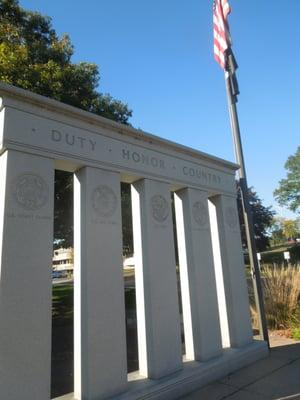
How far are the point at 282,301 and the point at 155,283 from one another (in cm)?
449

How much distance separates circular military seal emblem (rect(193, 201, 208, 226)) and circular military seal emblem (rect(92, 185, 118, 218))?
1633mm

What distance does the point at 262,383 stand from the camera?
432cm

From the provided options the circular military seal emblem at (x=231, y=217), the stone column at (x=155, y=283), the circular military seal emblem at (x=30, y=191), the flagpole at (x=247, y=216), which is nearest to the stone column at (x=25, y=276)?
the circular military seal emblem at (x=30, y=191)

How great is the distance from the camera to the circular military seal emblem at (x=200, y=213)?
5227 millimetres

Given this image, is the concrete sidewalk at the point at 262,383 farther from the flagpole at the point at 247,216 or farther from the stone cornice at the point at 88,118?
the stone cornice at the point at 88,118

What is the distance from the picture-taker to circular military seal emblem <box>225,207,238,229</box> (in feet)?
→ 19.4

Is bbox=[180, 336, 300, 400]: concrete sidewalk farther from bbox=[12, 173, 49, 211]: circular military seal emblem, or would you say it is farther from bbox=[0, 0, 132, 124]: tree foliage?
bbox=[0, 0, 132, 124]: tree foliage

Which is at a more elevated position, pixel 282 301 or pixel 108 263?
pixel 108 263

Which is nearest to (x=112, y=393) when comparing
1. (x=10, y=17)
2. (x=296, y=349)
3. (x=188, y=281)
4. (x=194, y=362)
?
(x=194, y=362)

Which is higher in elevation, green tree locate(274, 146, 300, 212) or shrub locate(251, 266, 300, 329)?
green tree locate(274, 146, 300, 212)

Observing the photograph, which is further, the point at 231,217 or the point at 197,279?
the point at 231,217

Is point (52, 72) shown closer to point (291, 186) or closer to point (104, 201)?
point (104, 201)

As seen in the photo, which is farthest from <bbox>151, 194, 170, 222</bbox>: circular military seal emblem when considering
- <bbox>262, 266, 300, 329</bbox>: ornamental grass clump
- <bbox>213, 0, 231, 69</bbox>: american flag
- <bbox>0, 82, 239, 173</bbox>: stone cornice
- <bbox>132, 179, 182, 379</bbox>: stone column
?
<bbox>262, 266, 300, 329</bbox>: ornamental grass clump

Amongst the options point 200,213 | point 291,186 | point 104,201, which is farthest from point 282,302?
point 291,186
